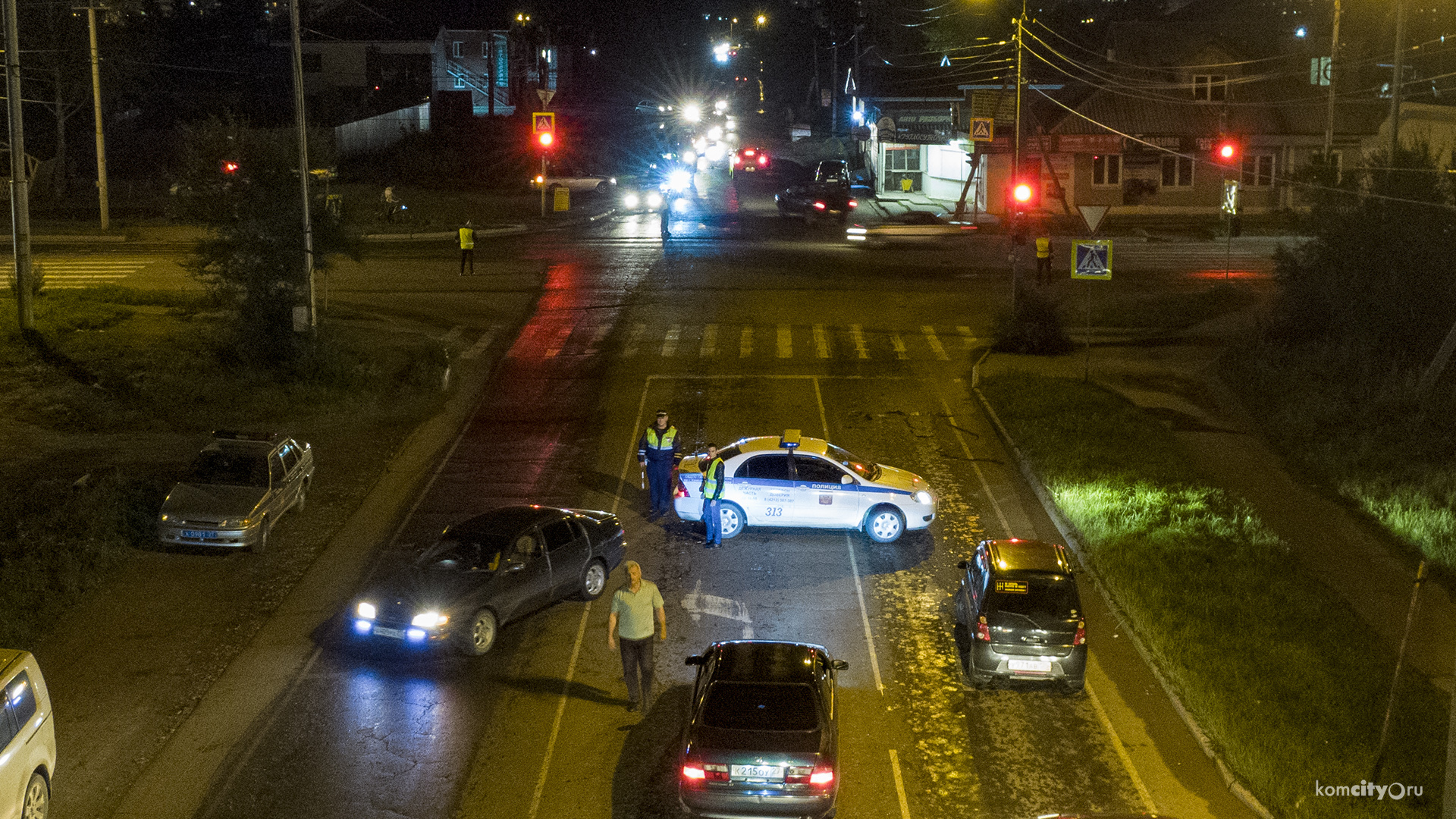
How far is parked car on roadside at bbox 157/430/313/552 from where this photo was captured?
17312mm

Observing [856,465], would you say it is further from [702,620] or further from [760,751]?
[760,751]

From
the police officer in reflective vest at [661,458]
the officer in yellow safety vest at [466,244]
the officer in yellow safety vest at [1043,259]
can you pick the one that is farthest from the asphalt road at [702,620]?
the officer in yellow safety vest at [466,244]

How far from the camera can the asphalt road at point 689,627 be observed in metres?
11.8

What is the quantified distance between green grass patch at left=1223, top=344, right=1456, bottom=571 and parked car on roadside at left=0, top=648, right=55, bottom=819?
1769cm

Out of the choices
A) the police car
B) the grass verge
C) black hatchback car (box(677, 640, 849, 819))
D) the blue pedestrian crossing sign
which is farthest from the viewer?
the blue pedestrian crossing sign

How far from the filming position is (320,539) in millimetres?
18641

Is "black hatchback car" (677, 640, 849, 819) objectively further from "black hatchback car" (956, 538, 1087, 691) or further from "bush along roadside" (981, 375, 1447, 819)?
"bush along roadside" (981, 375, 1447, 819)

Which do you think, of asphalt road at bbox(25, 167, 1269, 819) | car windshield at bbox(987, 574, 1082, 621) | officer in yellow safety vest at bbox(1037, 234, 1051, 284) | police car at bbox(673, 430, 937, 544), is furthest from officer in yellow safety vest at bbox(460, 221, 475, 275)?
car windshield at bbox(987, 574, 1082, 621)

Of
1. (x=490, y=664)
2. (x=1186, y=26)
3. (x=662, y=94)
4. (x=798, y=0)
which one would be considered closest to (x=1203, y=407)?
(x=490, y=664)

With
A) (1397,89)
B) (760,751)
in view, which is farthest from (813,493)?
(1397,89)

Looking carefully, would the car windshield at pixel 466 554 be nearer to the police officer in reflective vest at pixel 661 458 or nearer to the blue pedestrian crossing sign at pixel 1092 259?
the police officer in reflective vest at pixel 661 458

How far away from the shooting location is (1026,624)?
1361 cm

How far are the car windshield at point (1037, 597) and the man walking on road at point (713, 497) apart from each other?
5.31 m

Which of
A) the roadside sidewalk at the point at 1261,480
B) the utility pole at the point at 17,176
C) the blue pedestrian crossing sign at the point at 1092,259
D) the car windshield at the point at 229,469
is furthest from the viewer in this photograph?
the utility pole at the point at 17,176
